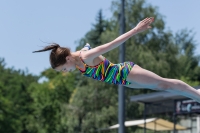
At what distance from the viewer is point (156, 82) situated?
25.2 feet

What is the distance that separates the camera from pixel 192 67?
4934cm

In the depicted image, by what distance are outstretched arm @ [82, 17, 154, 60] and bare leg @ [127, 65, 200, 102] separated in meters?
0.74

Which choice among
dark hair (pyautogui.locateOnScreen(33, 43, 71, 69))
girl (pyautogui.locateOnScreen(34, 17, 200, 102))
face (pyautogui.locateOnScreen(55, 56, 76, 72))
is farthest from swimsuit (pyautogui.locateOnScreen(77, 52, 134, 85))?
dark hair (pyautogui.locateOnScreen(33, 43, 71, 69))

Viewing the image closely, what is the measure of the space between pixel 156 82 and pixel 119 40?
1.05 metres

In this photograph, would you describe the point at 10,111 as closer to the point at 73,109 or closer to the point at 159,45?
the point at 73,109

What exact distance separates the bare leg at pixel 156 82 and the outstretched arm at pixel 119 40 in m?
A: 0.74

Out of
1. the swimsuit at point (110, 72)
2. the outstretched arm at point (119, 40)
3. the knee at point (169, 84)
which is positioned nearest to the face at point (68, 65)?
the swimsuit at point (110, 72)

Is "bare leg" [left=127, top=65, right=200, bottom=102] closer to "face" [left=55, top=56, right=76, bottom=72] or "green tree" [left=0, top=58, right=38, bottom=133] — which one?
"face" [left=55, top=56, right=76, bottom=72]

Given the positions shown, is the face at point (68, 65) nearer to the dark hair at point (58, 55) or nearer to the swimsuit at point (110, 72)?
the dark hair at point (58, 55)

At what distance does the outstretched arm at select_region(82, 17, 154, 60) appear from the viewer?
7.04m

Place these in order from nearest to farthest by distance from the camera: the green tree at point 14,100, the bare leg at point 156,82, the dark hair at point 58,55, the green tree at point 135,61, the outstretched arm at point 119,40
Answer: the outstretched arm at point 119,40, the dark hair at point 58,55, the bare leg at point 156,82, the green tree at point 135,61, the green tree at point 14,100

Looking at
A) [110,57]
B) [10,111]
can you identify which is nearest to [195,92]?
[110,57]

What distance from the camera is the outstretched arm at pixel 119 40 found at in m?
7.04

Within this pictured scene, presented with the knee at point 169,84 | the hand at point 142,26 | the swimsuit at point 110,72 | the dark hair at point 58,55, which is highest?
the hand at point 142,26
